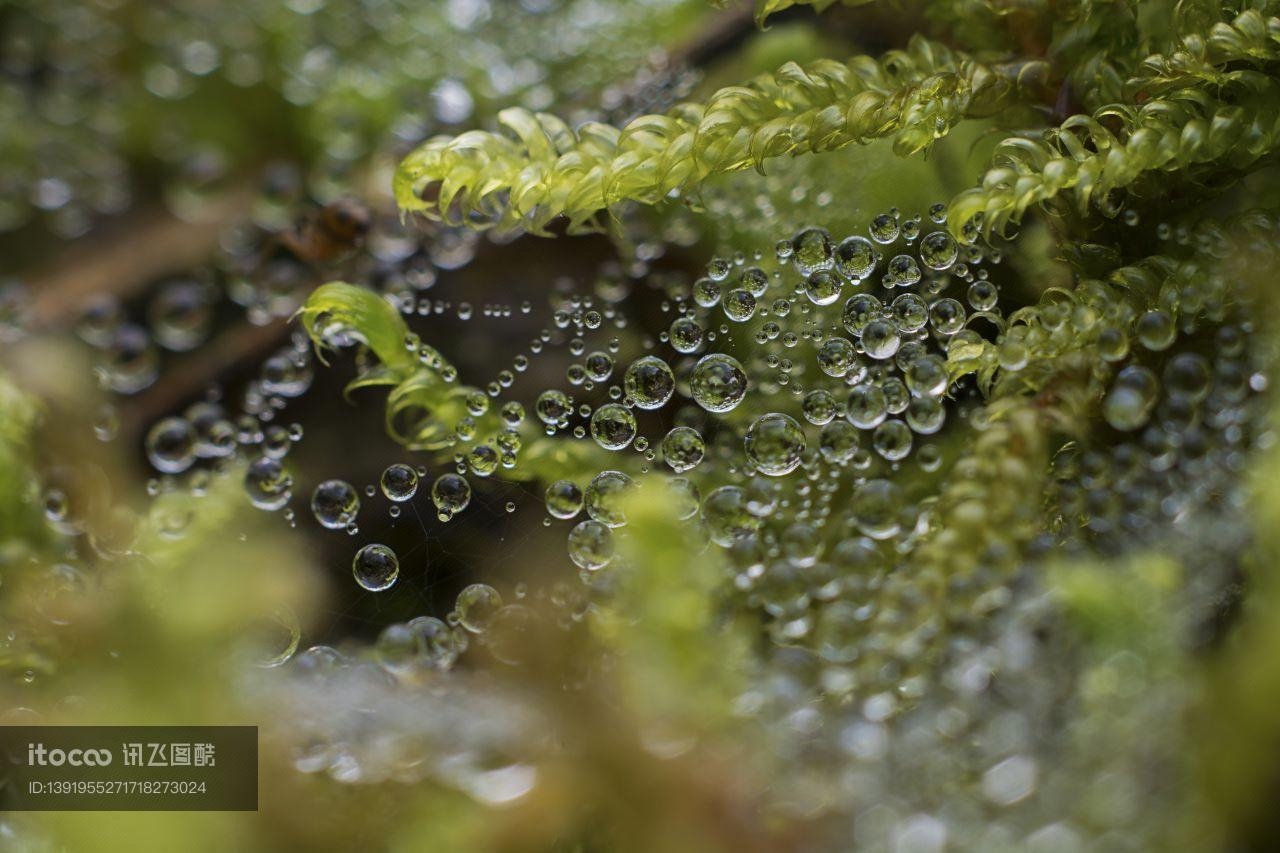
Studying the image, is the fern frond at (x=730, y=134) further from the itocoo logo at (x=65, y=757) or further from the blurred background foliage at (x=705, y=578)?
the itocoo logo at (x=65, y=757)

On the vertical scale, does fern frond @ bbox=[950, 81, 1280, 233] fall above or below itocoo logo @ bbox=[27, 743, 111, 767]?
above

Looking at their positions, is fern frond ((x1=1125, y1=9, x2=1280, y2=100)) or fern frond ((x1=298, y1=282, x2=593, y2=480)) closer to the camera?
fern frond ((x1=1125, y1=9, x2=1280, y2=100))

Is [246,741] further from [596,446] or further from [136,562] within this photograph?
[596,446]

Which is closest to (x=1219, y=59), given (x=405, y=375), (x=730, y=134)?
(x=730, y=134)

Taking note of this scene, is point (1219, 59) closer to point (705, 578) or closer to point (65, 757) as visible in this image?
point (705, 578)

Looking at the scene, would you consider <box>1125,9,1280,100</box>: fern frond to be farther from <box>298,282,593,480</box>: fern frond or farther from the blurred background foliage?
<box>298,282,593,480</box>: fern frond

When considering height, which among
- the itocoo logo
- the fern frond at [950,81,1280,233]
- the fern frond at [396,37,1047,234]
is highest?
the fern frond at [396,37,1047,234]

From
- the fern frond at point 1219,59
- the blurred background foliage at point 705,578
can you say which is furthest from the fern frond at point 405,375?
the fern frond at point 1219,59

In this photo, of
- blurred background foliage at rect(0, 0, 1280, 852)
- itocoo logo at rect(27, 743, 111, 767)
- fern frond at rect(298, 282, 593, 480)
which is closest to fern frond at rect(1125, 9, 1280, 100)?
A: blurred background foliage at rect(0, 0, 1280, 852)
